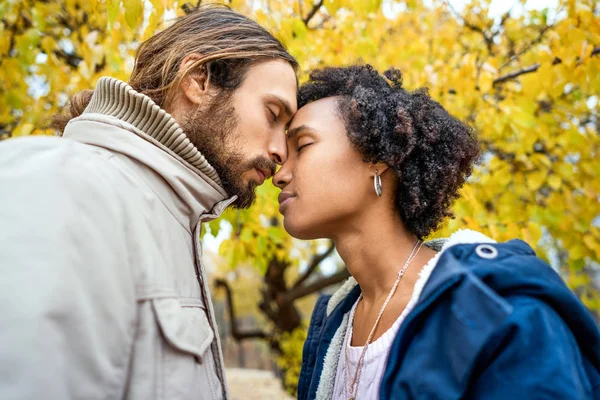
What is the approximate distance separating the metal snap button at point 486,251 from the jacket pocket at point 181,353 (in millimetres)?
901

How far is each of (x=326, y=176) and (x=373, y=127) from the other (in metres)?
0.30

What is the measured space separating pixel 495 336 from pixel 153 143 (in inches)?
46.0

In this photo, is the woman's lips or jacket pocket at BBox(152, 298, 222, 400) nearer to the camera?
jacket pocket at BBox(152, 298, 222, 400)

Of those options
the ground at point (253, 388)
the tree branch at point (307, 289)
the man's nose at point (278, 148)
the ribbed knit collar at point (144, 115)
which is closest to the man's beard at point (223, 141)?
the man's nose at point (278, 148)

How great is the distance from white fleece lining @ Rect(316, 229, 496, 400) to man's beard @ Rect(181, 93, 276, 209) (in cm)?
77

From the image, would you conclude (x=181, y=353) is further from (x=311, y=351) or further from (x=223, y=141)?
(x=311, y=351)

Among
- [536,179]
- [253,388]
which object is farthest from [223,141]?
[253,388]

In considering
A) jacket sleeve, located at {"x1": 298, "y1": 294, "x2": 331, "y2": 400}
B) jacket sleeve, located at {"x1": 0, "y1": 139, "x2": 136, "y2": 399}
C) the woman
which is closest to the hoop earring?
Result: the woman

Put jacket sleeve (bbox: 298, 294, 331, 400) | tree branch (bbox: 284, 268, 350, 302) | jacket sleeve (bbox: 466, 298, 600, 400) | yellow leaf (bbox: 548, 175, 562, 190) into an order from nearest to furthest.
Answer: jacket sleeve (bbox: 466, 298, 600, 400)
jacket sleeve (bbox: 298, 294, 331, 400)
yellow leaf (bbox: 548, 175, 562, 190)
tree branch (bbox: 284, 268, 350, 302)

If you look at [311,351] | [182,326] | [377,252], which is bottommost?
[311,351]

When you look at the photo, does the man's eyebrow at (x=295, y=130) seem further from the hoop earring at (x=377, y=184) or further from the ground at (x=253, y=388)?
the ground at (x=253, y=388)

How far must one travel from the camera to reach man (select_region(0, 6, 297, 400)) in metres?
Result: 0.98

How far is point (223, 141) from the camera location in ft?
6.29

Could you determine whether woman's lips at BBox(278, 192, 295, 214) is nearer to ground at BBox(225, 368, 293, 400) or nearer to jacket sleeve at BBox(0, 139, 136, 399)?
jacket sleeve at BBox(0, 139, 136, 399)
